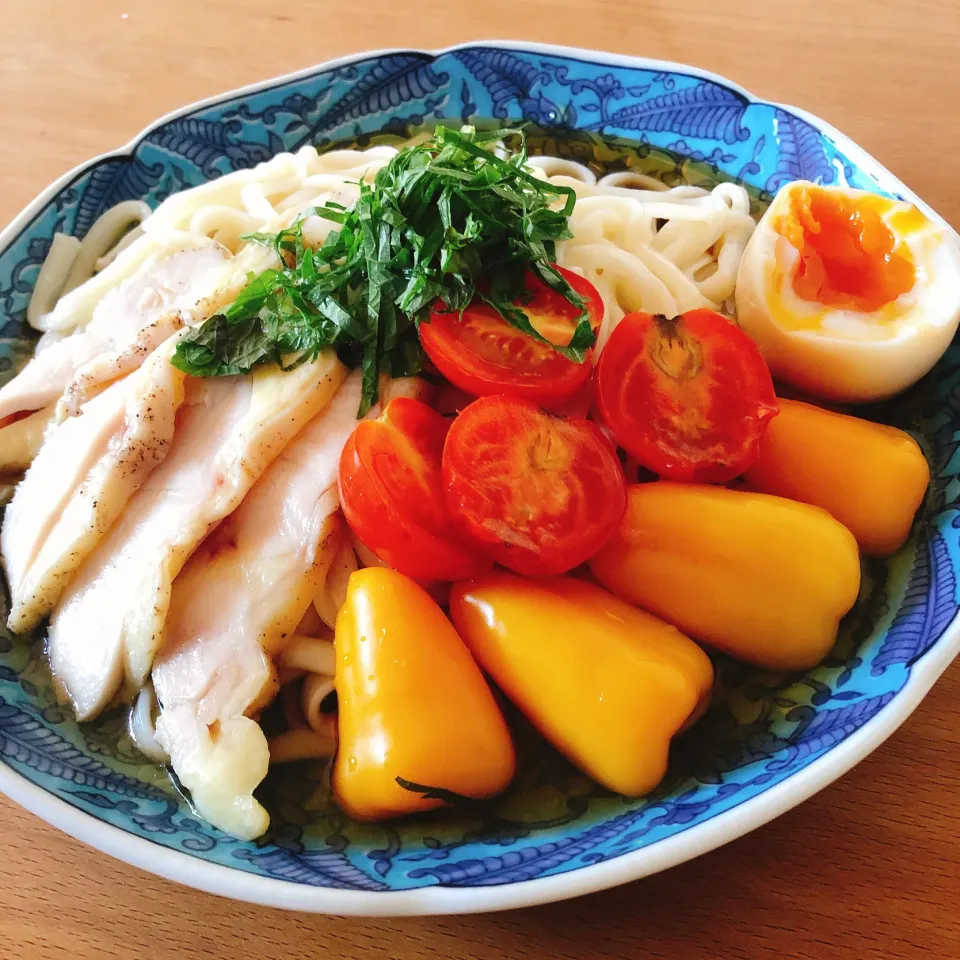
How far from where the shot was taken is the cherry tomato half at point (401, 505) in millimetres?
1543

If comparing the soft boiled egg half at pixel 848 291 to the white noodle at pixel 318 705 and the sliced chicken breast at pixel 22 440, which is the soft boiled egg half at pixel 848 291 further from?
the sliced chicken breast at pixel 22 440

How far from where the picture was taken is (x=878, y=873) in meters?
1.42

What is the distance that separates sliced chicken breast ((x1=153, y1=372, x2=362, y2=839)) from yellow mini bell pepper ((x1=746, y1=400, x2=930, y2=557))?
908 mm

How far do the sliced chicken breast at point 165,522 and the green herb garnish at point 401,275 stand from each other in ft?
0.26

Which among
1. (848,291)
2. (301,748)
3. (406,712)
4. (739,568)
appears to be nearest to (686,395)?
(739,568)

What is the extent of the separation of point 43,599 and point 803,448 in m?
1.62

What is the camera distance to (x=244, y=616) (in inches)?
62.6

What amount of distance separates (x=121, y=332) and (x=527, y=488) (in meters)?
1.12

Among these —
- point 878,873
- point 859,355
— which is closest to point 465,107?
point 859,355

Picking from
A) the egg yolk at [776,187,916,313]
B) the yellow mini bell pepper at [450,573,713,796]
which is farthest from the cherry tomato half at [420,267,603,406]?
the egg yolk at [776,187,916,313]

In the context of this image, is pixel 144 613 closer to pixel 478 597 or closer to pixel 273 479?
pixel 273 479

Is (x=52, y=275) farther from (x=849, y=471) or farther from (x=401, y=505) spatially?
(x=849, y=471)

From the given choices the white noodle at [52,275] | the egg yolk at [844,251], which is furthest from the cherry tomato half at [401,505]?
the white noodle at [52,275]

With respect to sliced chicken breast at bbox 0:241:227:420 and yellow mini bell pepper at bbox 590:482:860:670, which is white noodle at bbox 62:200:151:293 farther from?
yellow mini bell pepper at bbox 590:482:860:670
